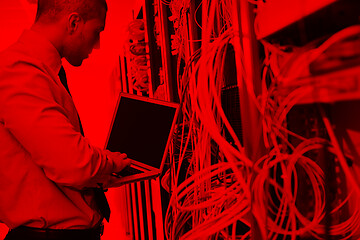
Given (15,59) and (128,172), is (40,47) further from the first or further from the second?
(128,172)

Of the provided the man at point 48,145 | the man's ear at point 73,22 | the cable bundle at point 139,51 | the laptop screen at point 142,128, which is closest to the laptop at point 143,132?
the laptop screen at point 142,128

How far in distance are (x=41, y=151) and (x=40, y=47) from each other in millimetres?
323

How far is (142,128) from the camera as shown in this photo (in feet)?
3.91

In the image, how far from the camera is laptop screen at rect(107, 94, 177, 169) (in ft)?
3.69

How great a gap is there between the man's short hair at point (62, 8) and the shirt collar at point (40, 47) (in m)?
0.07

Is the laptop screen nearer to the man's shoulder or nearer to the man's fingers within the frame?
the man's fingers

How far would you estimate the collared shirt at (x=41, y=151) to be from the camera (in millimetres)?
818

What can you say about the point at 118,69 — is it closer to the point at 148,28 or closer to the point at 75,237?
the point at 148,28

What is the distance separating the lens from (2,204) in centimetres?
90

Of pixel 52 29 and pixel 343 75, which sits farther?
pixel 52 29

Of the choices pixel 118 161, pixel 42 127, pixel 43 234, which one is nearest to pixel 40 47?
pixel 42 127

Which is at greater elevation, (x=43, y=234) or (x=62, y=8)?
(x=62, y=8)

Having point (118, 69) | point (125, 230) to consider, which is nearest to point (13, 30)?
point (118, 69)

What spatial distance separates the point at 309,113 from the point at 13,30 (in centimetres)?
320
